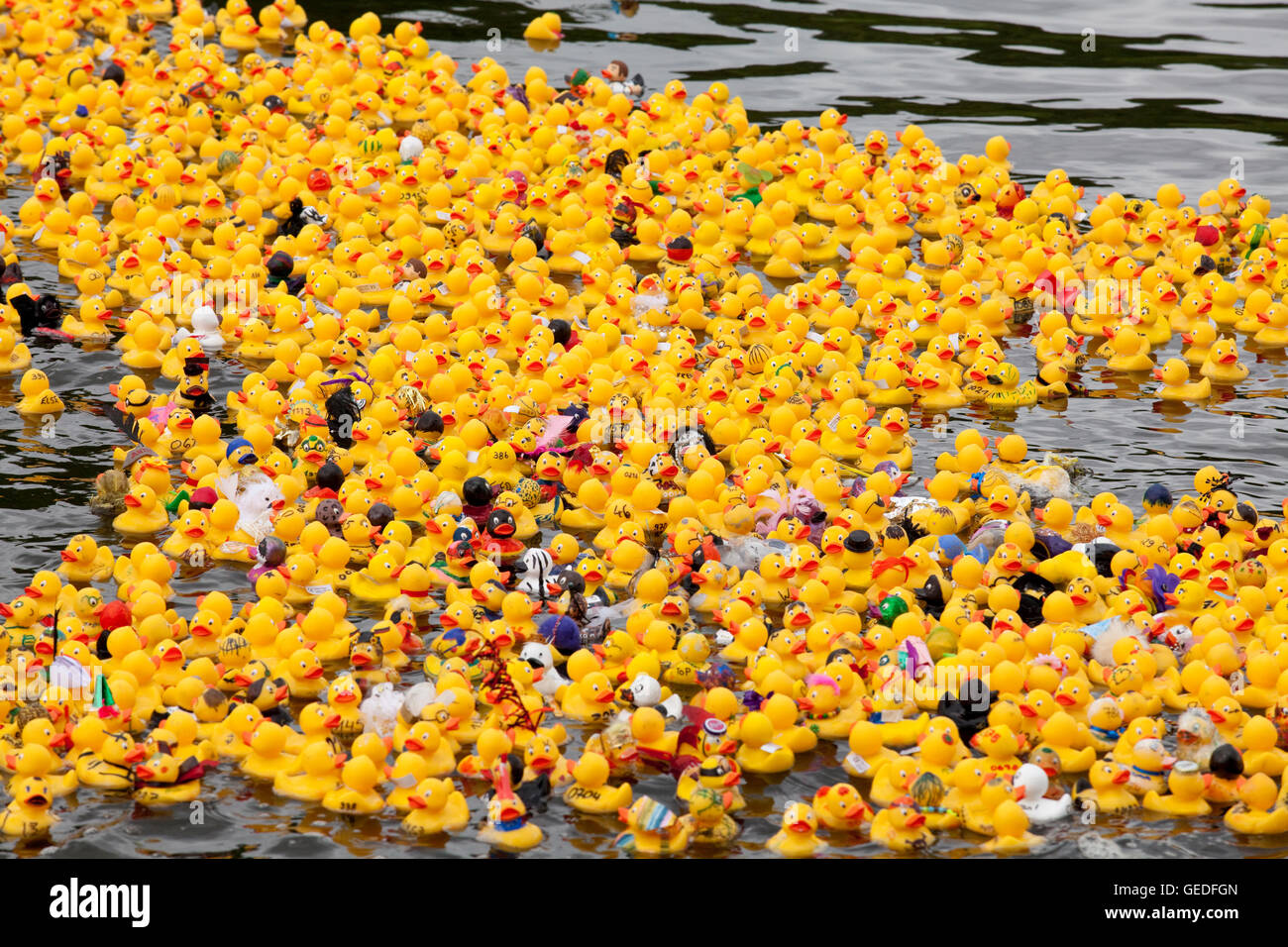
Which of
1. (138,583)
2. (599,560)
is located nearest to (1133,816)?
(599,560)

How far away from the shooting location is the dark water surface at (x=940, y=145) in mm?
10797

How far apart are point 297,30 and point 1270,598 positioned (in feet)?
67.1

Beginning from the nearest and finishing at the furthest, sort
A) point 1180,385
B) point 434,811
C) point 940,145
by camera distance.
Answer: point 434,811, point 1180,385, point 940,145

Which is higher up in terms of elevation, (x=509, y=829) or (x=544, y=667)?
(x=544, y=667)

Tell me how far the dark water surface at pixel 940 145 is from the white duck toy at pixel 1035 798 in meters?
0.14

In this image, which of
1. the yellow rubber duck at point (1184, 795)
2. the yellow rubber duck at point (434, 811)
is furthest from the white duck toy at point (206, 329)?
the yellow rubber duck at point (1184, 795)

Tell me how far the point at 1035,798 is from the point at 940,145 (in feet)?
51.7

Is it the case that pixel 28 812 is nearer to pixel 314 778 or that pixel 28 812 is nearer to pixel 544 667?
pixel 314 778

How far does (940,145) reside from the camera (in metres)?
24.7

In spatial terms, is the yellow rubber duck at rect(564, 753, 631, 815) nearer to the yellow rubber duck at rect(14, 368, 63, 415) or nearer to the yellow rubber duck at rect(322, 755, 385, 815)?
the yellow rubber duck at rect(322, 755, 385, 815)

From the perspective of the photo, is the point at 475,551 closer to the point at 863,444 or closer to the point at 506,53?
the point at 863,444

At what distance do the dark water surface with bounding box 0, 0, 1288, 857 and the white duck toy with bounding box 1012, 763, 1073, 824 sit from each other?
14cm

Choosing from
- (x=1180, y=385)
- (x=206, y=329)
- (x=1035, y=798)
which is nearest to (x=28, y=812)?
(x=1035, y=798)

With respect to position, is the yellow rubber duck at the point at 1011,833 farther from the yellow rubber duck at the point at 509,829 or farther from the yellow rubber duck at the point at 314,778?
the yellow rubber duck at the point at 314,778
